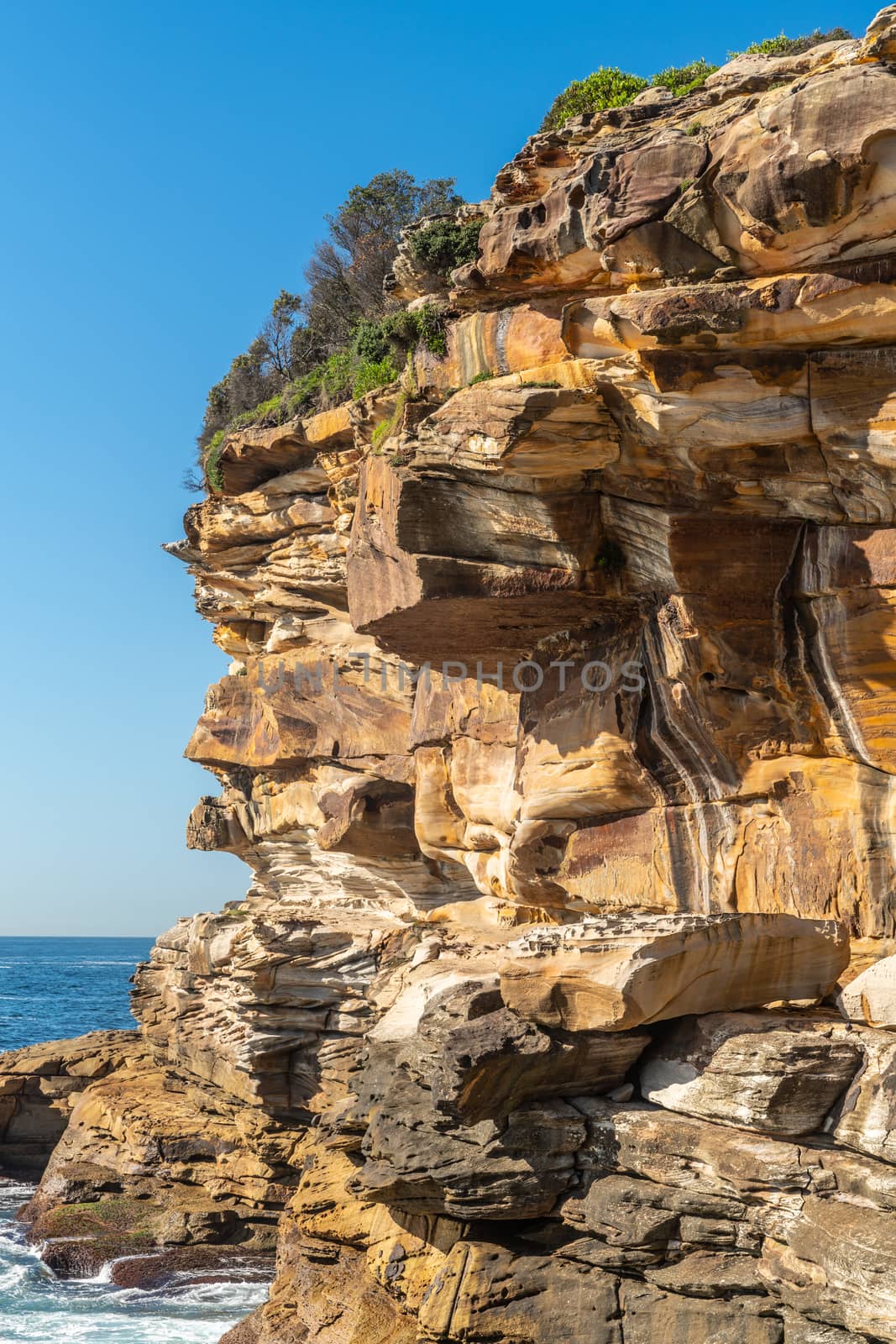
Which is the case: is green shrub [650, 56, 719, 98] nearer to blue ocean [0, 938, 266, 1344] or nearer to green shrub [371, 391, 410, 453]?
green shrub [371, 391, 410, 453]

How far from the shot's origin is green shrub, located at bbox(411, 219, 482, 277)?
1938 centimetres

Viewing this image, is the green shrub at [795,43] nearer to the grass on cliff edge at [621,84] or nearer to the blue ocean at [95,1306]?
the grass on cliff edge at [621,84]

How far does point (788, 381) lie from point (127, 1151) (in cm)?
2311

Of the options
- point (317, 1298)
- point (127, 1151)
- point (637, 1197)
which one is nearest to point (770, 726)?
point (637, 1197)

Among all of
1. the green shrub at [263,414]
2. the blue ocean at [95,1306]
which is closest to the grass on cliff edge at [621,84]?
the green shrub at [263,414]

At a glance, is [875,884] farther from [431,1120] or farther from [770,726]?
[431,1120]

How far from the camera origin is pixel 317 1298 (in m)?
15.1

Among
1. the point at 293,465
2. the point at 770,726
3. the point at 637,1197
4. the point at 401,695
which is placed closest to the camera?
the point at 637,1197

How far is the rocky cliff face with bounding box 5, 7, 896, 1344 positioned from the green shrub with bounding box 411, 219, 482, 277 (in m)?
0.38

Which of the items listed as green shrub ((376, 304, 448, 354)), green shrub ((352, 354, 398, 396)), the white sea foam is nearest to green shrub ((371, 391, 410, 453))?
green shrub ((376, 304, 448, 354))

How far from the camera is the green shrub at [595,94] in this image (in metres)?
22.5

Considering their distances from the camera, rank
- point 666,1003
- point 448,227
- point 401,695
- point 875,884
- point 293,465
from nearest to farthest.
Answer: point 666,1003 < point 875,884 < point 448,227 < point 401,695 < point 293,465

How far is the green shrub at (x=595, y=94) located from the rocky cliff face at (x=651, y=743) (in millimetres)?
4969

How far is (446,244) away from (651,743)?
9.75 meters
